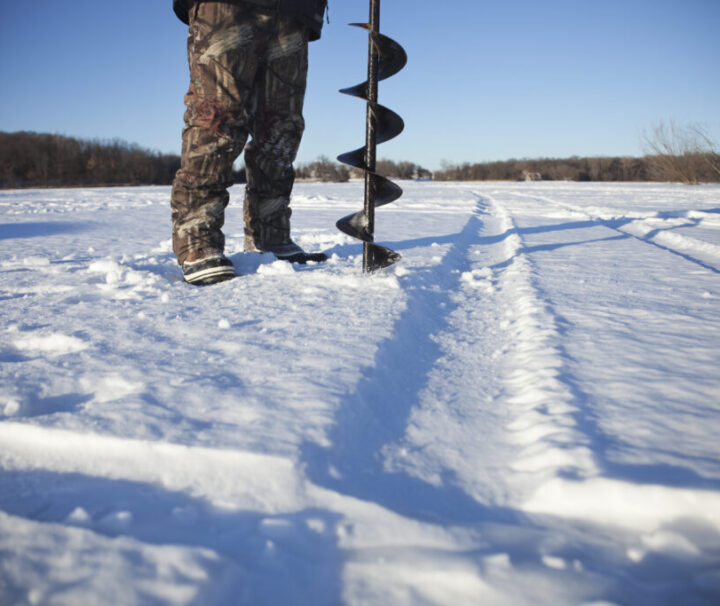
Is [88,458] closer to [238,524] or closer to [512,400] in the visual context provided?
[238,524]

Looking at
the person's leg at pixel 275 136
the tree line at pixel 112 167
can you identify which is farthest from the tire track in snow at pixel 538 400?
the tree line at pixel 112 167

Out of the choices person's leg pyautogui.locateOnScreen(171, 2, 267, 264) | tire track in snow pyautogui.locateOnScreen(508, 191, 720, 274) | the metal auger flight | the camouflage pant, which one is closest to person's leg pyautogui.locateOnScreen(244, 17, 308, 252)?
the camouflage pant

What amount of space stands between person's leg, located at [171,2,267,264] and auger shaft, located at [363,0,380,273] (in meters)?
0.55

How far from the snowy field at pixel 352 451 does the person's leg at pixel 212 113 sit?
47 cm

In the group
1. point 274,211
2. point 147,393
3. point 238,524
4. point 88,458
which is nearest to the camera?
point 238,524

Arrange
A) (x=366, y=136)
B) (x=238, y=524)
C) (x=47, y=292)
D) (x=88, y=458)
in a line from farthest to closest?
(x=366, y=136) → (x=47, y=292) → (x=88, y=458) → (x=238, y=524)

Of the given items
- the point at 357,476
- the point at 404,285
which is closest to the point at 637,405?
the point at 357,476

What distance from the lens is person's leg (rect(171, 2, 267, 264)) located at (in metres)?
1.98

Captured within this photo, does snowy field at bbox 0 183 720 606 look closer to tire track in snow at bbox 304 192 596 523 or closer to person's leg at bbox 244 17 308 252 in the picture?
tire track in snow at bbox 304 192 596 523

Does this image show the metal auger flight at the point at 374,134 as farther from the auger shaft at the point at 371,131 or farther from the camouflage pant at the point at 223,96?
the camouflage pant at the point at 223,96

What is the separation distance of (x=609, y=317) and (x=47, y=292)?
87.3 inches

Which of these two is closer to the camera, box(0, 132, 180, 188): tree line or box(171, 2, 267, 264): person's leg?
box(171, 2, 267, 264): person's leg

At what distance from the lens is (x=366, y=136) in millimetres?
2094

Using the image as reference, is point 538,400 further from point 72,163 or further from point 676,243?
point 72,163
